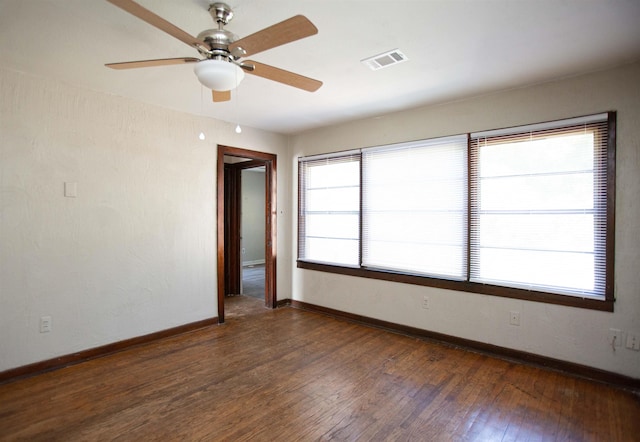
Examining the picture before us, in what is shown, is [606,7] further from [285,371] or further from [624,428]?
[285,371]

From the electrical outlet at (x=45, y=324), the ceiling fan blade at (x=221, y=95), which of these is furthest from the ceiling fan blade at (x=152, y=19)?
the electrical outlet at (x=45, y=324)

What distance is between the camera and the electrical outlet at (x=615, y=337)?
2.57 meters

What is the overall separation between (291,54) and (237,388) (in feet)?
8.40

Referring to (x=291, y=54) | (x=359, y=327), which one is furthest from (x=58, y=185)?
(x=359, y=327)

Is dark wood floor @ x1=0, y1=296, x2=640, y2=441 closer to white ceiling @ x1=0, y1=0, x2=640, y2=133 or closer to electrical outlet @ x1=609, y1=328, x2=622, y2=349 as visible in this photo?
electrical outlet @ x1=609, y1=328, x2=622, y2=349

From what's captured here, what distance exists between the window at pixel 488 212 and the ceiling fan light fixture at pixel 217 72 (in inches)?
96.6

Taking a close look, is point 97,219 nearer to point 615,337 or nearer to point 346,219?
point 346,219

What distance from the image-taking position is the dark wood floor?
204 centimetres

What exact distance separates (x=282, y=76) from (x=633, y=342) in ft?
10.7

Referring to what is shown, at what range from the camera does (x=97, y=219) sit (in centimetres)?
310

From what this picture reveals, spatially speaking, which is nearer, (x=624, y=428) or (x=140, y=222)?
(x=624, y=428)

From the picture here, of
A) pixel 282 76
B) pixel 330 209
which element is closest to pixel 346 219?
pixel 330 209

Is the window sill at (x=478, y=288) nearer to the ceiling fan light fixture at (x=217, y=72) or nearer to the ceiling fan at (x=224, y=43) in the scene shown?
the ceiling fan at (x=224, y=43)

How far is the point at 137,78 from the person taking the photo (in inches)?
109
